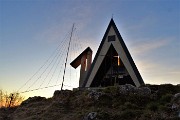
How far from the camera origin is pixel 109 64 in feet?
120

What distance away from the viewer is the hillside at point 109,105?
749 inches

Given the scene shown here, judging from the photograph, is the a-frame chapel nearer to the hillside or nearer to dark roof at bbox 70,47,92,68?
dark roof at bbox 70,47,92,68

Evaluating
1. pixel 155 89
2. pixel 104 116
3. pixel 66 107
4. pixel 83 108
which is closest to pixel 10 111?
pixel 66 107

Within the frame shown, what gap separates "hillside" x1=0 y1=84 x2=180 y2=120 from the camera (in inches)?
749

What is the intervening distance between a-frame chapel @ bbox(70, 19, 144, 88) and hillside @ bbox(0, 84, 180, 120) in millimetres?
8073

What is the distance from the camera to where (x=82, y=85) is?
115 ft

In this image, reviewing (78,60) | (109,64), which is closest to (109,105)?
(109,64)

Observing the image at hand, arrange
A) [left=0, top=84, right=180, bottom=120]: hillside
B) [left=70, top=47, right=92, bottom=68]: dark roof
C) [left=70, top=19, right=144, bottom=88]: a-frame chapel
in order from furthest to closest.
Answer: [left=70, top=47, right=92, bottom=68]: dark roof
[left=70, top=19, right=144, bottom=88]: a-frame chapel
[left=0, top=84, right=180, bottom=120]: hillside

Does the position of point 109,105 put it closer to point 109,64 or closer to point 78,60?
point 109,64

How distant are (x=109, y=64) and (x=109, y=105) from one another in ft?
50.9

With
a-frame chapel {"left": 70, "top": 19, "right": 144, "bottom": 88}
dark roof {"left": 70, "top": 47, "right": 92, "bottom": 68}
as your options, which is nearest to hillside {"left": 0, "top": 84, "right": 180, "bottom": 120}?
a-frame chapel {"left": 70, "top": 19, "right": 144, "bottom": 88}

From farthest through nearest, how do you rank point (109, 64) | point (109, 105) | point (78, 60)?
point (78, 60), point (109, 64), point (109, 105)

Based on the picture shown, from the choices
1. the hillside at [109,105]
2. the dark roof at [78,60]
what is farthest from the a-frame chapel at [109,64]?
the hillside at [109,105]

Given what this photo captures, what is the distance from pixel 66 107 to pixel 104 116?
481 centimetres
